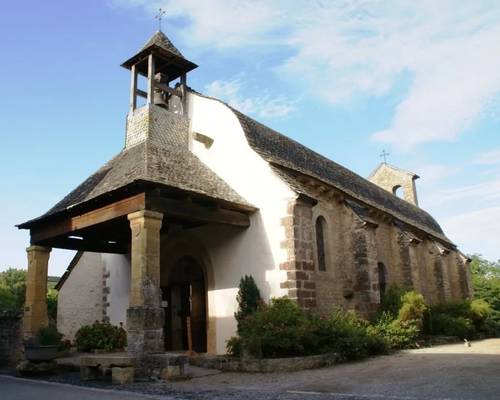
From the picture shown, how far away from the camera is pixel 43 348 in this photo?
10375 millimetres

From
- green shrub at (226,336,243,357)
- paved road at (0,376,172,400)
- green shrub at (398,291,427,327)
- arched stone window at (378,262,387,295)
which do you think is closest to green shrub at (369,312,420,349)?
green shrub at (398,291,427,327)

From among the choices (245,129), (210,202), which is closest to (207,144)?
(245,129)

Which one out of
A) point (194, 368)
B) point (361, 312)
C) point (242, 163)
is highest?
point (242, 163)

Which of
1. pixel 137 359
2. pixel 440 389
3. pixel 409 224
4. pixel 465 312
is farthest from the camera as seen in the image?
pixel 409 224

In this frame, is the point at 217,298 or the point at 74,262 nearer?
the point at 217,298

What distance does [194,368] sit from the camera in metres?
10.5

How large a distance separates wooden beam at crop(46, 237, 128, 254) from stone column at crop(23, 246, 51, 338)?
0.45 m

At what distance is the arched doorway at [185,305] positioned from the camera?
13633 millimetres

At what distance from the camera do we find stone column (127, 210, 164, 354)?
9172 mm

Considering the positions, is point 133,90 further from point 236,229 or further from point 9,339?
point 9,339

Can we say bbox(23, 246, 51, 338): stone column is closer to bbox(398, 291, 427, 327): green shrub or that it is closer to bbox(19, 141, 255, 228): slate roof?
bbox(19, 141, 255, 228): slate roof

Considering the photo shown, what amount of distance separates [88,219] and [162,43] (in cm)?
641

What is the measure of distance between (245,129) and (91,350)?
781cm

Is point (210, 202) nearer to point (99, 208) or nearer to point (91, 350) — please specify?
point (99, 208)
